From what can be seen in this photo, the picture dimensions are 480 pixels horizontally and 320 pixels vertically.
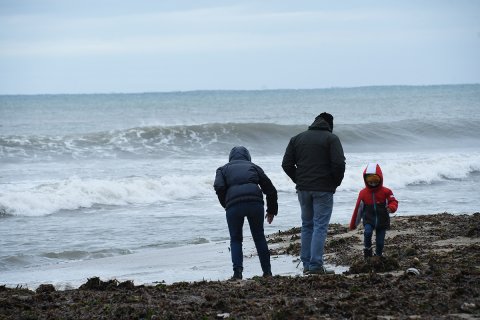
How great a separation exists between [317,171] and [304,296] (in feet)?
6.32

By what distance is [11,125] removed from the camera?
1805 inches

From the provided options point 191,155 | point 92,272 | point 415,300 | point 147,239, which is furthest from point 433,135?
point 415,300

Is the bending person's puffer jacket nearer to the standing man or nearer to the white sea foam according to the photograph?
the standing man

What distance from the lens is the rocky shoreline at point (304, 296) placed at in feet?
20.3

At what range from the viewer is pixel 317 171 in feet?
27.8

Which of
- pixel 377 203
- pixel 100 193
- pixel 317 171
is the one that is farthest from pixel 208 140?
pixel 317 171

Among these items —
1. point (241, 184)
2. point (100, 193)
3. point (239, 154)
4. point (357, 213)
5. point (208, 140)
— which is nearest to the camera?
point (241, 184)

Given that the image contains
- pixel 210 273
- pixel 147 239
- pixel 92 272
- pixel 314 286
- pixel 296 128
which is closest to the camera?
pixel 314 286

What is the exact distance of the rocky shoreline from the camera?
20.3 feet

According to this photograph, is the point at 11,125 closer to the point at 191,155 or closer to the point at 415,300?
the point at 191,155

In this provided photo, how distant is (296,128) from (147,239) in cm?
2574

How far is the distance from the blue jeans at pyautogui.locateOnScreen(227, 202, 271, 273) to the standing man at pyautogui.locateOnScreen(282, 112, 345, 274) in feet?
1.69

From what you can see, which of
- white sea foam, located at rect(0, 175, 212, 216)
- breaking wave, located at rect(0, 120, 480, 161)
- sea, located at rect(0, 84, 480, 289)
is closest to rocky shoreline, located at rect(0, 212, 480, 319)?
sea, located at rect(0, 84, 480, 289)

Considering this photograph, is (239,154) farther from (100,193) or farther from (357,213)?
(100,193)
